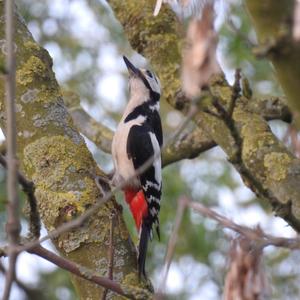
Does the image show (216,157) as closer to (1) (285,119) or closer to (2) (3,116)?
(1) (285,119)

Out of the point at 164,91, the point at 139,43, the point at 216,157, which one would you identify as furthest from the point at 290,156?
the point at 216,157

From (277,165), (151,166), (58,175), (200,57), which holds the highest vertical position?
(151,166)

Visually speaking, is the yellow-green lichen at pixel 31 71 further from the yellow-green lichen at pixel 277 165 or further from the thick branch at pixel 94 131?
the thick branch at pixel 94 131

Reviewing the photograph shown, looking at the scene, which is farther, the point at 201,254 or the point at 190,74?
the point at 201,254

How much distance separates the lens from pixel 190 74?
1.40 m

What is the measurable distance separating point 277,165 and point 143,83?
190 centimetres

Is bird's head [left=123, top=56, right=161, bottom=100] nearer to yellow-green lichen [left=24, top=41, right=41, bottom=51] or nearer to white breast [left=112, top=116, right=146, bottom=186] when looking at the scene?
white breast [left=112, top=116, right=146, bottom=186]

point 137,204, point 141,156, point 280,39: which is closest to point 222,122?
point 137,204

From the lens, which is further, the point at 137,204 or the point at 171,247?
the point at 137,204

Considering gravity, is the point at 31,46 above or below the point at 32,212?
above

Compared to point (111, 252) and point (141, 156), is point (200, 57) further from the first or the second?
point (141, 156)

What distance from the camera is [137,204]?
4098 mm

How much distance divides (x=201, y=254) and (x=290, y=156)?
2.82 metres

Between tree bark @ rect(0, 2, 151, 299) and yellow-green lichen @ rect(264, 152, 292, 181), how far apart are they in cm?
61
